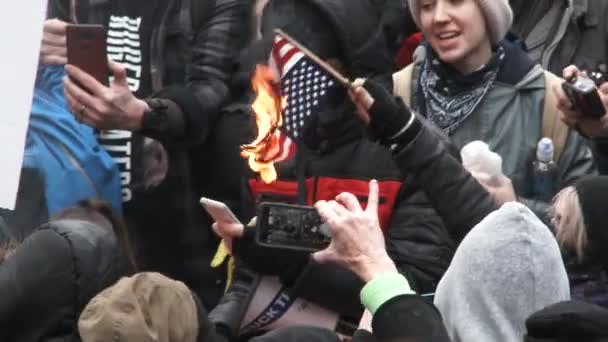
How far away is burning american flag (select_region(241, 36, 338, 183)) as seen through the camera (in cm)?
499

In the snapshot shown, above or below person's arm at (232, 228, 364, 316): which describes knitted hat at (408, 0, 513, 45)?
above

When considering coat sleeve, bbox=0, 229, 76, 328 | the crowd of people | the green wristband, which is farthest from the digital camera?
coat sleeve, bbox=0, 229, 76, 328

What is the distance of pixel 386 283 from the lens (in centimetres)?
389

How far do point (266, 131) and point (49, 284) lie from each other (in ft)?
3.03

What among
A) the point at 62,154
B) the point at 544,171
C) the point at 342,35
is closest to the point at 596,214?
the point at 544,171

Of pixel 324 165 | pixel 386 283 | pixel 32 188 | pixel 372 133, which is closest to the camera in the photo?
pixel 386 283

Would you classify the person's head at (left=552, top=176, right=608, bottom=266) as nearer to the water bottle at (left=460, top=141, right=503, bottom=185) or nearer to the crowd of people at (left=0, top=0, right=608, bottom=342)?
the crowd of people at (left=0, top=0, right=608, bottom=342)

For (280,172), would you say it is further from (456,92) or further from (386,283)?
(386,283)

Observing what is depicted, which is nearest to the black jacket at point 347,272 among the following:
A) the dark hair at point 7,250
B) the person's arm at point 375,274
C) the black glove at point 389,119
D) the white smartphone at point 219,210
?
the white smartphone at point 219,210

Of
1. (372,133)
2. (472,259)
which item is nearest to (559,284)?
(472,259)

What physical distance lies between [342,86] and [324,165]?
Answer: 0.44m

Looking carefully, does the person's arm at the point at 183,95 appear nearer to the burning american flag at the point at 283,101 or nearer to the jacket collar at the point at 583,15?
the burning american flag at the point at 283,101

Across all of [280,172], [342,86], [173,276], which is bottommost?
[173,276]

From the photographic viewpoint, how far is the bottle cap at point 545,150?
532 cm
